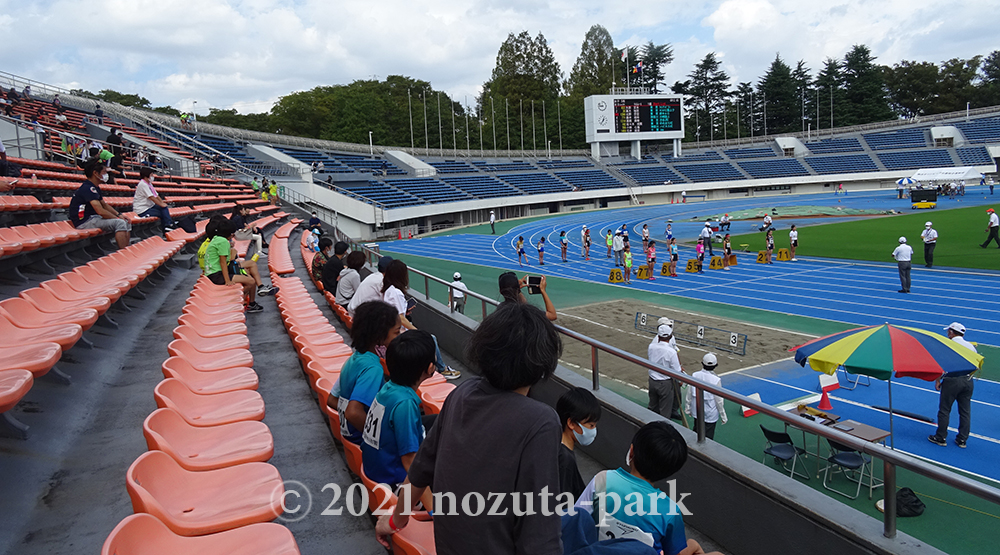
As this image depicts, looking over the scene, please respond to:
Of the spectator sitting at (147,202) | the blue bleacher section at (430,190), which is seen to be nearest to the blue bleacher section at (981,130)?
the blue bleacher section at (430,190)

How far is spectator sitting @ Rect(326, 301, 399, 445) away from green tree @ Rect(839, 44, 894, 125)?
105 m

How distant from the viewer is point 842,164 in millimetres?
70938

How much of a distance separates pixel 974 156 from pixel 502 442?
83.8 m

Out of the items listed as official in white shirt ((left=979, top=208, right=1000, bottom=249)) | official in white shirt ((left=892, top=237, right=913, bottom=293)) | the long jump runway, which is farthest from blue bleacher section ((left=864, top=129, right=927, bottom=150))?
official in white shirt ((left=892, top=237, right=913, bottom=293))

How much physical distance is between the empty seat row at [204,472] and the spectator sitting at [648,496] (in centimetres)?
142

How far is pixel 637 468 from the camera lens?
9.31 ft

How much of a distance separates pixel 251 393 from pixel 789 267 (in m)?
24.7

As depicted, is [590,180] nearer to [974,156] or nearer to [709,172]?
[709,172]

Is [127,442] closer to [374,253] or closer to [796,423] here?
[796,423]

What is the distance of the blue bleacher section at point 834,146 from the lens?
244ft

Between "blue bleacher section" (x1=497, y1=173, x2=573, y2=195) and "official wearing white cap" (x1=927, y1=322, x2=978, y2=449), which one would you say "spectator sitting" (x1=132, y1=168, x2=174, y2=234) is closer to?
"official wearing white cap" (x1=927, y1=322, x2=978, y2=449)

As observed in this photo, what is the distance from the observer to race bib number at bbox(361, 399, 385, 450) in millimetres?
3010

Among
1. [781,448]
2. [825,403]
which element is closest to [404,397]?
[781,448]

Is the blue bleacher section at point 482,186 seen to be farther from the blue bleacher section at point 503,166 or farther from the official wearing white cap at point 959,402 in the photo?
the official wearing white cap at point 959,402
